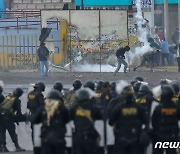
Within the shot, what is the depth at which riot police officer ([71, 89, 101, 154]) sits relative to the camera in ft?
45.4

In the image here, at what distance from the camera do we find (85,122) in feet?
45.4

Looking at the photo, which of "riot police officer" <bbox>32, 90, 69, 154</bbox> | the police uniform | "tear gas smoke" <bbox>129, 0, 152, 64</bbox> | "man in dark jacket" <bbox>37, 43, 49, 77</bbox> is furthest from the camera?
"tear gas smoke" <bbox>129, 0, 152, 64</bbox>

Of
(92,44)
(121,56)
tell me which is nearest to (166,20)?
(92,44)

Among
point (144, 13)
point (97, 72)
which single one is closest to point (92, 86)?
point (97, 72)

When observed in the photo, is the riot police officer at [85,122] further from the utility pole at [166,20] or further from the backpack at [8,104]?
the utility pole at [166,20]

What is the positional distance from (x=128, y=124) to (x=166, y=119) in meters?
0.75

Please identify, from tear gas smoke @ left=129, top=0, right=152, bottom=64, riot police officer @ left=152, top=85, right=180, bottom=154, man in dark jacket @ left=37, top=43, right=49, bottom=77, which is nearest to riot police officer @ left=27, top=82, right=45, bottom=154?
riot police officer @ left=152, top=85, right=180, bottom=154

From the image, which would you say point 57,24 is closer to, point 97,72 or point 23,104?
point 97,72

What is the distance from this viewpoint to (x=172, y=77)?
34812mm

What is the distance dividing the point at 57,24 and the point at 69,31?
0.65 m

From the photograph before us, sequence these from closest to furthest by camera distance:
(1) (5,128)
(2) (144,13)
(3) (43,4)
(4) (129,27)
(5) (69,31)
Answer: (1) (5,128), (5) (69,31), (4) (129,27), (2) (144,13), (3) (43,4)

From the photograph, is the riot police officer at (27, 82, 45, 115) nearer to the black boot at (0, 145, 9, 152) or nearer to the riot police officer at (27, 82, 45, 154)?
the riot police officer at (27, 82, 45, 154)

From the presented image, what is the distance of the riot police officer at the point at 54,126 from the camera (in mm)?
13516

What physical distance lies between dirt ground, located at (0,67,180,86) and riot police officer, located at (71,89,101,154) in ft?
61.7
